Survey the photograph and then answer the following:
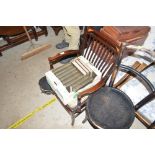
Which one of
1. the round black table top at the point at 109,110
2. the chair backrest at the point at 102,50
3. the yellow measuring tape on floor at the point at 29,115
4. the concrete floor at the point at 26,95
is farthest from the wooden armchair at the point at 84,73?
the yellow measuring tape on floor at the point at 29,115

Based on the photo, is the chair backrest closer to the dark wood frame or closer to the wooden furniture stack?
the dark wood frame

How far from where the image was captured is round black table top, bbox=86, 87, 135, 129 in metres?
1.63

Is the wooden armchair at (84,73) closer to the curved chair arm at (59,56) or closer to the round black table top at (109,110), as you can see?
the curved chair arm at (59,56)

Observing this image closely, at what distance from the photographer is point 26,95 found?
108 inches

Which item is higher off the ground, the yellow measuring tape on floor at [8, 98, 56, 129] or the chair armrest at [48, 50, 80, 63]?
the chair armrest at [48, 50, 80, 63]

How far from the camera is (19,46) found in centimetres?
352

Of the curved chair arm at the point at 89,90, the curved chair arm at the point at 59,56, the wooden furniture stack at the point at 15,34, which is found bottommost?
the wooden furniture stack at the point at 15,34

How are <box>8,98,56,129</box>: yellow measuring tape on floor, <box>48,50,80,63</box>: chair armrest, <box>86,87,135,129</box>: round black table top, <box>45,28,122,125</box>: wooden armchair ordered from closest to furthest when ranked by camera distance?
1. <box>86,87,135,129</box>: round black table top
2. <box>45,28,122,125</box>: wooden armchair
3. <box>48,50,80,63</box>: chair armrest
4. <box>8,98,56,129</box>: yellow measuring tape on floor

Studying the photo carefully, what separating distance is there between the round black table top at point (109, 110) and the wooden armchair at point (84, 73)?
11 centimetres

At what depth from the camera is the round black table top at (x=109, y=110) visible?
1627 millimetres

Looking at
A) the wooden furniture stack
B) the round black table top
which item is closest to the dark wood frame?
the round black table top

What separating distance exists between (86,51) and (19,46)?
1950mm

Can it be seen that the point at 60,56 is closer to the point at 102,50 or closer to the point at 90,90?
the point at 102,50
